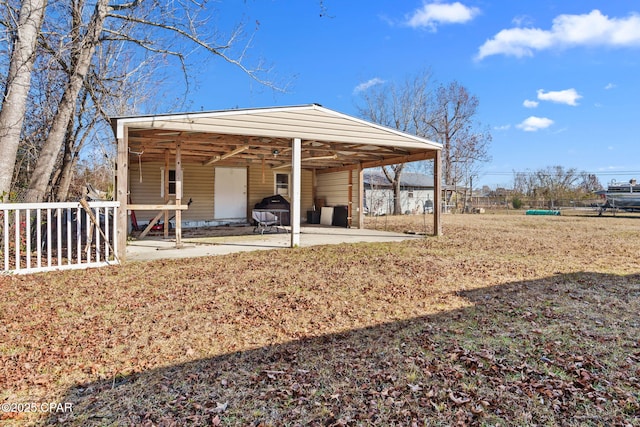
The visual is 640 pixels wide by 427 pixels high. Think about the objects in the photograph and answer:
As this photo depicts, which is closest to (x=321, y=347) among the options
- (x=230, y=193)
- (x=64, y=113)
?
(x=64, y=113)

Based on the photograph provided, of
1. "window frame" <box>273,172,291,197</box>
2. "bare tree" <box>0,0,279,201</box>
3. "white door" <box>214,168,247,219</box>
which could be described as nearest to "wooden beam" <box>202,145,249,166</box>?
"white door" <box>214,168,247,219</box>

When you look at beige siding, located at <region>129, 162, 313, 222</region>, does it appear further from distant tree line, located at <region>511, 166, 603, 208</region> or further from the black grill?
distant tree line, located at <region>511, 166, 603, 208</region>

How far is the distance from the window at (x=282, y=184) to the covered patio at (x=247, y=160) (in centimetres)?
4

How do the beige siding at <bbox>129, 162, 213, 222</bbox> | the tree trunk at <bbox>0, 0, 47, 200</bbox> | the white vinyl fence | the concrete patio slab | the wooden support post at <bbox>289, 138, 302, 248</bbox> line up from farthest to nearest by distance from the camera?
the beige siding at <bbox>129, 162, 213, 222</bbox> → the wooden support post at <bbox>289, 138, 302, 248</bbox> → the concrete patio slab → the tree trunk at <bbox>0, 0, 47, 200</bbox> → the white vinyl fence

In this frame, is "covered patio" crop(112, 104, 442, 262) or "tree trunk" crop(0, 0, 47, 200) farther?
"covered patio" crop(112, 104, 442, 262)

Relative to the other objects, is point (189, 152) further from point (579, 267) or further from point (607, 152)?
point (607, 152)

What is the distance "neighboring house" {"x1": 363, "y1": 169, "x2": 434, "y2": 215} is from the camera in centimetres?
2612

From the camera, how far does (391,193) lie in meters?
28.2

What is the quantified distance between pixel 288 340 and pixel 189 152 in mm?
8776

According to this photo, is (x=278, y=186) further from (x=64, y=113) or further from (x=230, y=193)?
(x=64, y=113)

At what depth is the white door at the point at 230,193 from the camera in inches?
515

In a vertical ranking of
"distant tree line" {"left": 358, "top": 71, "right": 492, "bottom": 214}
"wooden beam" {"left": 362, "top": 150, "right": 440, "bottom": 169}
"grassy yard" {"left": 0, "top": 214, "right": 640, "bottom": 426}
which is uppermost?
"distant tree line" {"left": 358, "top": 71, "right": 492, "bottom": 214}

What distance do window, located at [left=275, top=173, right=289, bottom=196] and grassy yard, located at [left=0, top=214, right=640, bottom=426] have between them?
9.05 m

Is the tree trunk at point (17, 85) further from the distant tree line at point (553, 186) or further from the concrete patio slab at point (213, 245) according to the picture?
the distant tree line at point (553, 186)
